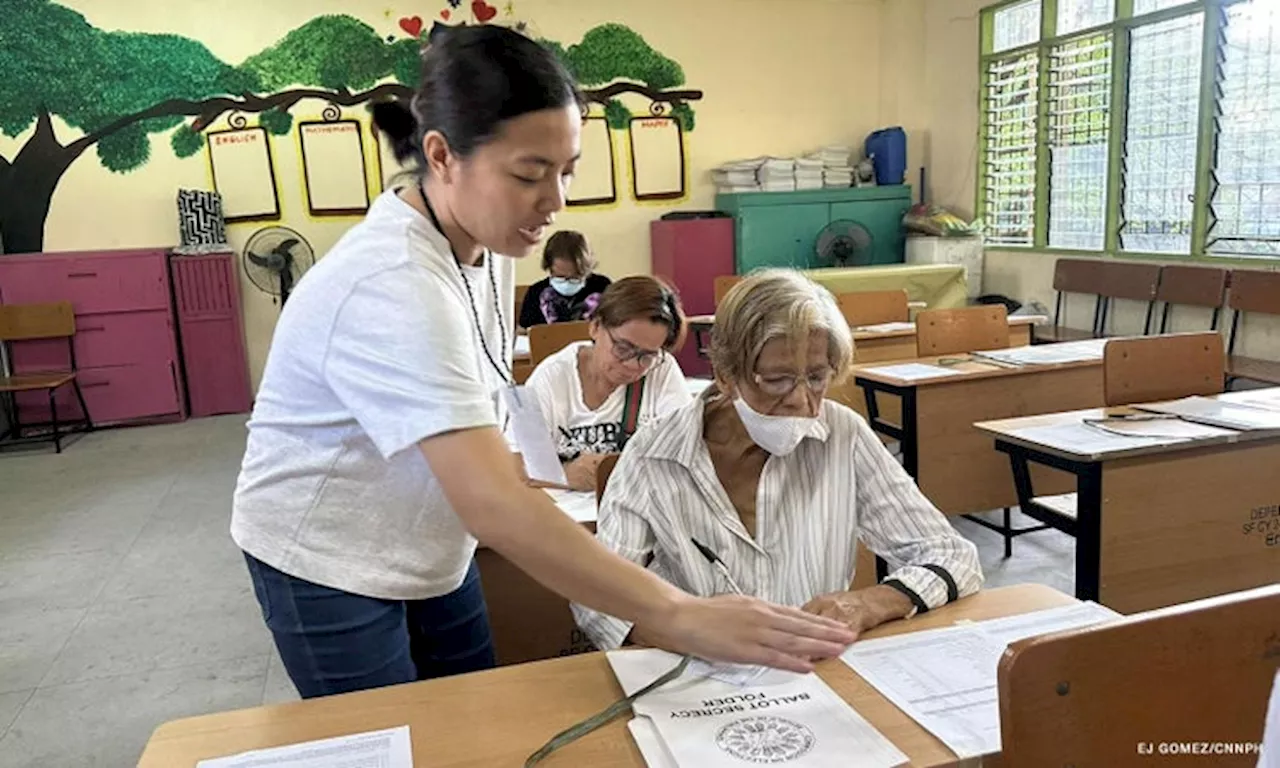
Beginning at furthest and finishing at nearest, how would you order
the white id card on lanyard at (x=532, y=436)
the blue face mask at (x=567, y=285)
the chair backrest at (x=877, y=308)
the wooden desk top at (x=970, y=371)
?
the chair backrest at (x=877, y=308)
the blue face mask at (x=567, y=285)
the wooden desk top at (x=970, y=371)
the white id card on lanyard at (x=532, y=436)

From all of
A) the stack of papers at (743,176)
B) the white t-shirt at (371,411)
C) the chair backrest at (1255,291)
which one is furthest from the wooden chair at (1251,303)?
the white t-shirt at (371,411)

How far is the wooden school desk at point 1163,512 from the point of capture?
2266 mm

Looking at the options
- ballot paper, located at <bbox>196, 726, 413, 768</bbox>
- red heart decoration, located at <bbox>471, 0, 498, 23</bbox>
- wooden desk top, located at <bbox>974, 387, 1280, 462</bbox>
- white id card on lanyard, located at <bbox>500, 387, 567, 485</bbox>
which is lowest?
wooden desk top, located at <bbox>974, 387, 1280, 462</bbox>

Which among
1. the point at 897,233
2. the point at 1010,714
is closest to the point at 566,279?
the point at 1010,714

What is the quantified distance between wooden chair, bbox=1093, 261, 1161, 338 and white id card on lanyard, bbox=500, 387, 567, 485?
492 cm

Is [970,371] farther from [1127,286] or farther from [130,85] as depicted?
[130,85]

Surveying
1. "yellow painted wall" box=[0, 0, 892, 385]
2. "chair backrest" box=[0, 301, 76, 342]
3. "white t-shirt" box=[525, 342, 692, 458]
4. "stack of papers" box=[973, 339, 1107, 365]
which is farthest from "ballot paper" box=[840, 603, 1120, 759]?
"chair backrest" box=[0, 301, 76, 342]

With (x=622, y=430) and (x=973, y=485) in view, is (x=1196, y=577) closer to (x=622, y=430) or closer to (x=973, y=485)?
(x=973, y=485)

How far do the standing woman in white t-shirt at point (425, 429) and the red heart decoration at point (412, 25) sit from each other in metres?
5.94

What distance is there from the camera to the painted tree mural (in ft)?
19.2

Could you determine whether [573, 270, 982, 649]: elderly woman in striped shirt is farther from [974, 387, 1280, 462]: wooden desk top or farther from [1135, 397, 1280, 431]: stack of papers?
[1135, 397, 1280, 431]: stack of papers

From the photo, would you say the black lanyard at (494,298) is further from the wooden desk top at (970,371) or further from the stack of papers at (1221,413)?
the wooden desk top at (970,371)

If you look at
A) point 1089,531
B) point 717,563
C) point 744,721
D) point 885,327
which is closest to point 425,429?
point 744,721

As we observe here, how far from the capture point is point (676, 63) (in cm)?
692
